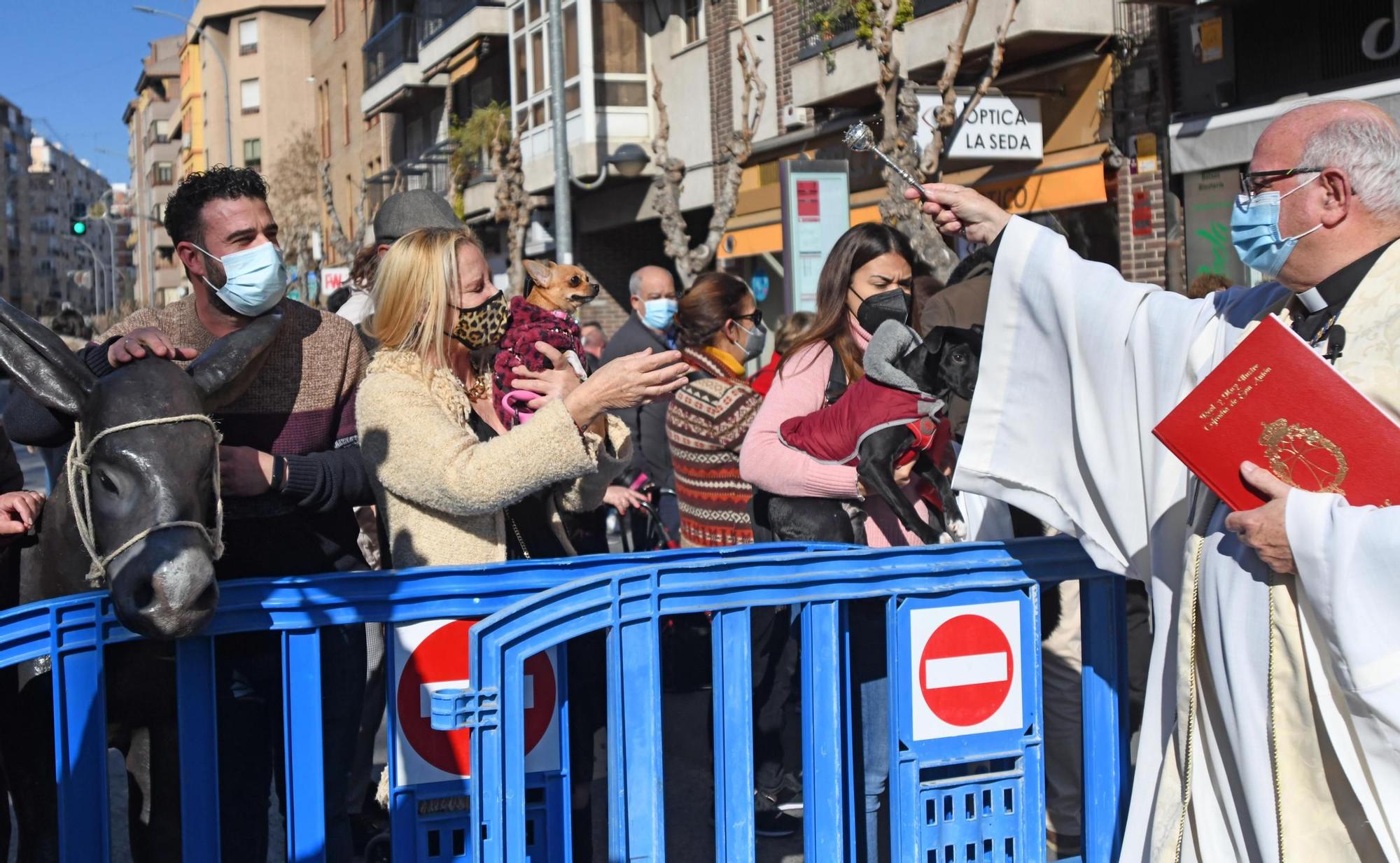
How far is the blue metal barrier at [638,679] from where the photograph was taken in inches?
112

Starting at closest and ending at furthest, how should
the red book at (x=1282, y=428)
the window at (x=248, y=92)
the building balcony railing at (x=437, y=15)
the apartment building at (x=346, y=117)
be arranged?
the red book at (x=1282, y=428) < the building balcony railing at (x=437, y=15) < the apartment building at (x=346, y=117) < the window at (x=248, y=92)

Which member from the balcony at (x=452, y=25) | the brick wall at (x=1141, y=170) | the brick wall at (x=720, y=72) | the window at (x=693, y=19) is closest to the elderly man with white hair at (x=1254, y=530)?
the brick wall at (x=1141, y=170)

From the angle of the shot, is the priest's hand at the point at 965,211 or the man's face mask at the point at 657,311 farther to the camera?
the man's face mask at the point at 657,311

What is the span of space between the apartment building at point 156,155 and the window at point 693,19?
2735 inches

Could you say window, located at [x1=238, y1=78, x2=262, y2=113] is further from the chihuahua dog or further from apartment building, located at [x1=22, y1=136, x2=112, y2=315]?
the chihuahua dog

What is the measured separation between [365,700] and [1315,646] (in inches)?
97.1

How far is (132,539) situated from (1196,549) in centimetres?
205

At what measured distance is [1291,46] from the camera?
1220 centimetres

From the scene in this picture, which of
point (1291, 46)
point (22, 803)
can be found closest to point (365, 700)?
point (22, 803)

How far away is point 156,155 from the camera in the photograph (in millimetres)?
97188

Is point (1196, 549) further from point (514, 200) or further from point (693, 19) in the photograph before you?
point (514, 200)

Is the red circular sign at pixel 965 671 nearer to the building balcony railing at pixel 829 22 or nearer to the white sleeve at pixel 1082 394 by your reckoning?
the white sleeve at pixel 1082 394

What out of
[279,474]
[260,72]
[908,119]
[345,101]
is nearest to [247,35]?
[260,72]

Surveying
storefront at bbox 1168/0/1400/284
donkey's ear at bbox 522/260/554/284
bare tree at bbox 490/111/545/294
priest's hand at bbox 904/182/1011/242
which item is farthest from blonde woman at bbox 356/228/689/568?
bare tree at bbox 490/111/545/294
